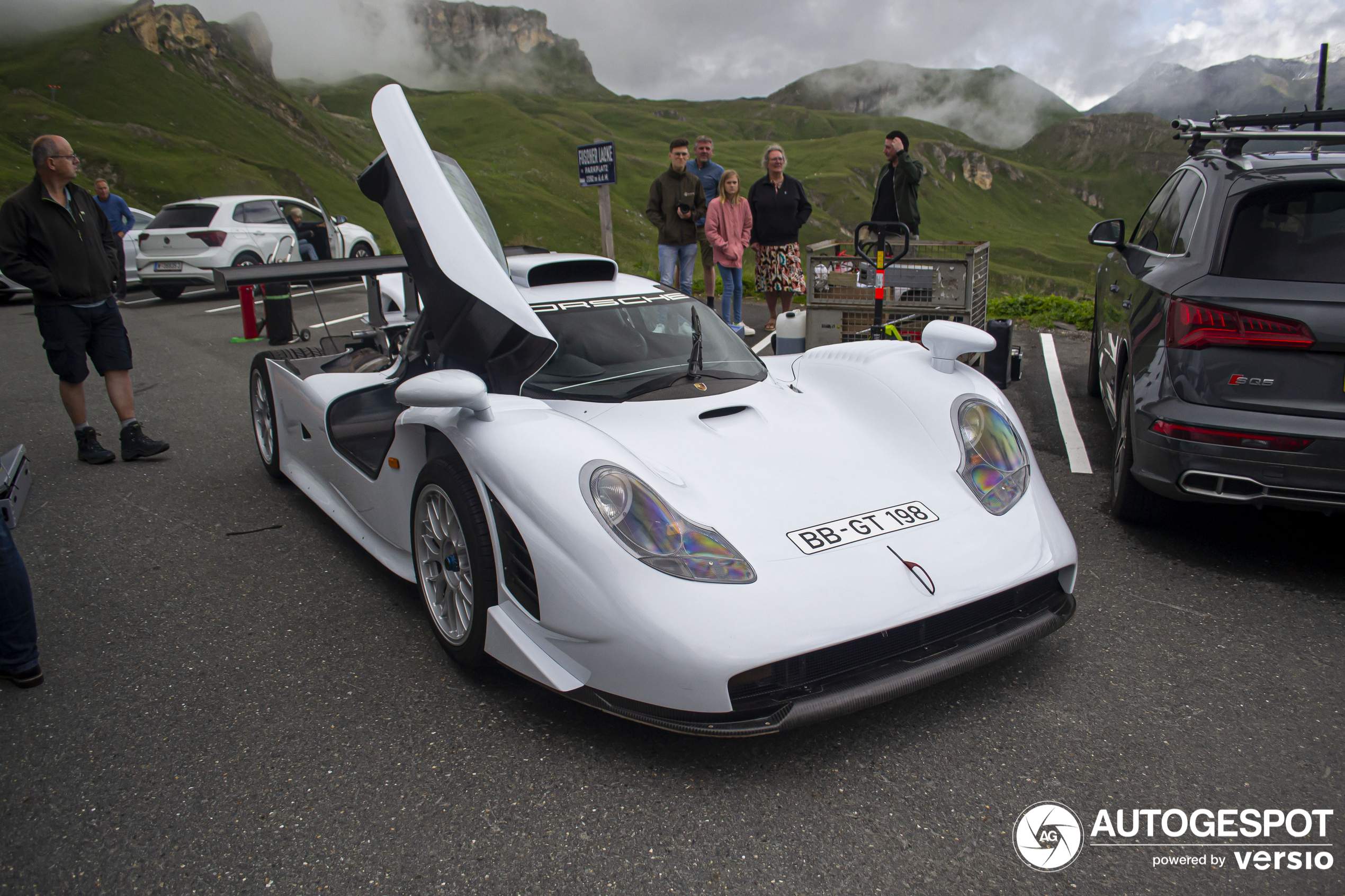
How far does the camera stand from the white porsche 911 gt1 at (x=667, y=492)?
2299 mm

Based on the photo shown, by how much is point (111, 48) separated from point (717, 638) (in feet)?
396

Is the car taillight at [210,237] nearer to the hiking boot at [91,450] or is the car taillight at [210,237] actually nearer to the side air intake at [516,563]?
the hiking boot at [91,450]

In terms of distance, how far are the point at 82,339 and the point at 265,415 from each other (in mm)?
1211

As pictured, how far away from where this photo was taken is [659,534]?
2443mm

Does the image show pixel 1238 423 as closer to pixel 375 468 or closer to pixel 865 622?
pixel 865 622

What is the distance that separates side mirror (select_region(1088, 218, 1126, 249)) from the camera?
198 inches

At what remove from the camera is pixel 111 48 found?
313 ft

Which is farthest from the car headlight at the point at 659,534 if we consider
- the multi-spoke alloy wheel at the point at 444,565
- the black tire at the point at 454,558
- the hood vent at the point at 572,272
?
the hood vent at the point at 572,272

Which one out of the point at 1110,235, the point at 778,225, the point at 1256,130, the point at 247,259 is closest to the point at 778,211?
the point at 778,225

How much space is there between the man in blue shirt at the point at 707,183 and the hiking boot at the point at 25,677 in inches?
270

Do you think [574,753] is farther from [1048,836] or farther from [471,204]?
[471,204]

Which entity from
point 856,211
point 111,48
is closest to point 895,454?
point 111,48

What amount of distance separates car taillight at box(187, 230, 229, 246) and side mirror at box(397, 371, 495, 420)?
1215cm

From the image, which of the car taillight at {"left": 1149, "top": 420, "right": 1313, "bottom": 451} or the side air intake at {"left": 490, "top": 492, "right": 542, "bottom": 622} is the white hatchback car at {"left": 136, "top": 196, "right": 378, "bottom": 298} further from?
the car taillight at {"left": 1149, "top": 420, "right": 1313, "bottom": 451}
